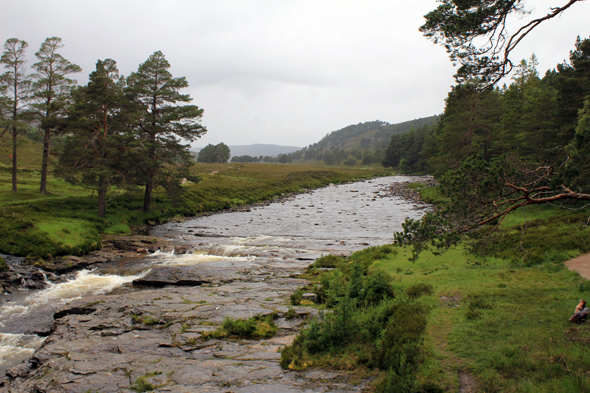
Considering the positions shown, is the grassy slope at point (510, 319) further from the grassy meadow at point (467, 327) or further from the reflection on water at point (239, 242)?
the reflection on water at point (239, 242)

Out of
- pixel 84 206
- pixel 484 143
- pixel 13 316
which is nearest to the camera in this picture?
pixel 13 316

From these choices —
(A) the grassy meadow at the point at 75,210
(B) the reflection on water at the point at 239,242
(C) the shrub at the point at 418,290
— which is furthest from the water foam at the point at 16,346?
(C) the shrub at the point at 418,290

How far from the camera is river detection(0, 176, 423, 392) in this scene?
908 cm

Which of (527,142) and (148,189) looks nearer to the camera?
(527,142)

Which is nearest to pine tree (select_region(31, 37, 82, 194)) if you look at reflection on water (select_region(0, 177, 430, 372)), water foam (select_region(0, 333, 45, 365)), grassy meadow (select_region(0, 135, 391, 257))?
grassy meadow (select_region(0, 135, 391, 257))

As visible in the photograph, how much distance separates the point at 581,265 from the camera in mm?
13797

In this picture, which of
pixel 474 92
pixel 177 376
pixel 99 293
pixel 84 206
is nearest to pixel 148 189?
pixel 84 206

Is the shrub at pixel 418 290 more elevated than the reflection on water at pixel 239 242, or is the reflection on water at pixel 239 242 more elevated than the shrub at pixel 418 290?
the shrub at pixel 418 290

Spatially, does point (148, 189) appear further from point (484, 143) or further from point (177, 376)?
point (484, 143)

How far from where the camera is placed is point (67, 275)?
2031 cm

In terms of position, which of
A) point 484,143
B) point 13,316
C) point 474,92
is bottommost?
point 13,316

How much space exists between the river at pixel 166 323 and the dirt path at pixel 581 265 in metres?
10.3

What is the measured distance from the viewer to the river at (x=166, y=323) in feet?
29.8

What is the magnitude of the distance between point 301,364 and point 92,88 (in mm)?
32800
